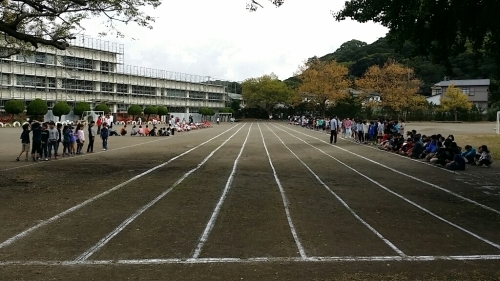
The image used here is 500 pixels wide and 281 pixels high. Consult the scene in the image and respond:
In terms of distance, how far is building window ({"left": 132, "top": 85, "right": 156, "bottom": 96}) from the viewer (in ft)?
281

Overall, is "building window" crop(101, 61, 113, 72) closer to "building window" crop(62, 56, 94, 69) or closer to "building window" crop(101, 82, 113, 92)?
"building window" crop(101, 82, 113, 92)

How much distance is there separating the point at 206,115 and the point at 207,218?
276 feet

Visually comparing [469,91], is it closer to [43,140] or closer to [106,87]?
[106,87]

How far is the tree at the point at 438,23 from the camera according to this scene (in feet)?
37.7

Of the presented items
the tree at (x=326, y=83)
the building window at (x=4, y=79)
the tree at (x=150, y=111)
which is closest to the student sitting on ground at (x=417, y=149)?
the tree at (x=326, y=83)

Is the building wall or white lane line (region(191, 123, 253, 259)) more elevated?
the building wall

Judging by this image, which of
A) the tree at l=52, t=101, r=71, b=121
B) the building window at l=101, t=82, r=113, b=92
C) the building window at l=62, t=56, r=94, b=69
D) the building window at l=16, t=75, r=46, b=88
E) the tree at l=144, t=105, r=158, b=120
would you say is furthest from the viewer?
the building window at l=101, t=82, r=113, b=92

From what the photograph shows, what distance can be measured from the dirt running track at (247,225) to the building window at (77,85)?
58.9m

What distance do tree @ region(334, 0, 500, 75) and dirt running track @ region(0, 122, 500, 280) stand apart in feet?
13.1

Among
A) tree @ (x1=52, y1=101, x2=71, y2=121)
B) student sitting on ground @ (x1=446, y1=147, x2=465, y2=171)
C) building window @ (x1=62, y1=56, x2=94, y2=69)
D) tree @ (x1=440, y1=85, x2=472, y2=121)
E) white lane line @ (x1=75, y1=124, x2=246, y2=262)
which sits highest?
building window @ (x1=62, y1=56, x2=94, y2=69)

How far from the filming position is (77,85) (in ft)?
234

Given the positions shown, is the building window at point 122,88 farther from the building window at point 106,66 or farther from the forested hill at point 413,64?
the forested hill at point 413,64

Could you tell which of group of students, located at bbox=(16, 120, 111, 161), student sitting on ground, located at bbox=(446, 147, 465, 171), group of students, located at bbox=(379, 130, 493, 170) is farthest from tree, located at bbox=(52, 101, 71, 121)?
student sitting on ground, located at bbox=(446, 147, 465, 171)

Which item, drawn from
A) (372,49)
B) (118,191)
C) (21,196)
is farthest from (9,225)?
(372,49)
